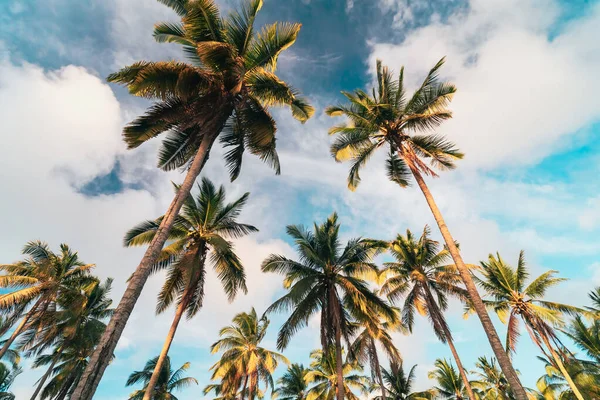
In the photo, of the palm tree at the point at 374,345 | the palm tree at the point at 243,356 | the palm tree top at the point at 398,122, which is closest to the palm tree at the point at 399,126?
the palm tree top at the point at 398,122

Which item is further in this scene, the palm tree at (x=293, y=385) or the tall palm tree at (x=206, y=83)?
the palm tree at (x=293, y=385)

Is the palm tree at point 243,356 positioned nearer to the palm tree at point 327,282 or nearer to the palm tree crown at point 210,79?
the palm tree at point 327,282

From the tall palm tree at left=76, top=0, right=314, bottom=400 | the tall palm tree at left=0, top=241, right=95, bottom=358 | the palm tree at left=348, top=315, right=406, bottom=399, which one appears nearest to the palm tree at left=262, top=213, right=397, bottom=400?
the palm tree at left=348, top=315, right=406, bottom=399

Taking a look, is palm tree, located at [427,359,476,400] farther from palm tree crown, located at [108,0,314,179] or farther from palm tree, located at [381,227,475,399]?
palm tree crown, located at [108,0,314,179]

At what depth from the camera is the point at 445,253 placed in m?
21.0

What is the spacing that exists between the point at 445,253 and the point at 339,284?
346 inches

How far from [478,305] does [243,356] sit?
70.2 ft

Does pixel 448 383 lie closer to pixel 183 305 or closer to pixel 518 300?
pixel 518 300

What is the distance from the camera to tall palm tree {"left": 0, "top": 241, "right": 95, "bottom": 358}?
18078 millimetres

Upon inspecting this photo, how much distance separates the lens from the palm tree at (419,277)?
2028 centimetres

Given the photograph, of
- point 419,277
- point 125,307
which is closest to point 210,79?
point 125,307

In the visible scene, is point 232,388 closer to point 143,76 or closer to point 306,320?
point 306,320

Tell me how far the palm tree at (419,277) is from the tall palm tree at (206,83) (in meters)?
15.1

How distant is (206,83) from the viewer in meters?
9.53
